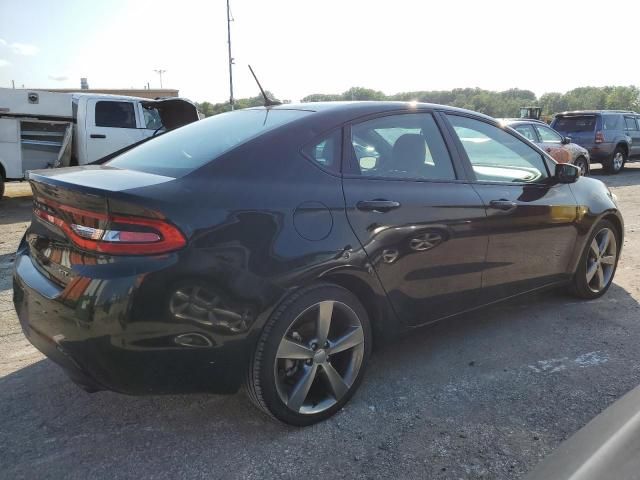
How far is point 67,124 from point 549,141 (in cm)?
1040

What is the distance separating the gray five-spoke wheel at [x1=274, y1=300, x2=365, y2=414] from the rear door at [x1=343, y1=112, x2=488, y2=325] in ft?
1.05

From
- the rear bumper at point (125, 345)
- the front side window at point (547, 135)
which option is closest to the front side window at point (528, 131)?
the front side window at point (547, 135)

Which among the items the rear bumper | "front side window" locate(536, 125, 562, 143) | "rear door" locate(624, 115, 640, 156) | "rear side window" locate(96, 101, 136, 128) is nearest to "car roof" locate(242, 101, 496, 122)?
the rear bumper

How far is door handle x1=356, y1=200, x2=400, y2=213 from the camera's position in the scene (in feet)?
8.95

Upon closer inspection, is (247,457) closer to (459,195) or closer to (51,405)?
(51,405)

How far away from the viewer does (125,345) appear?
7.20 feet

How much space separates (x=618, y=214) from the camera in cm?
448

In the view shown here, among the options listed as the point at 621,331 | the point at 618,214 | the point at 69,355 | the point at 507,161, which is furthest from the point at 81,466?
the point at 618,214

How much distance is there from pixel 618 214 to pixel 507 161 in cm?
138

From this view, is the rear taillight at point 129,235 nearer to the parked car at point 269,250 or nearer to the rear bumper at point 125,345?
the parked car at point 269,250

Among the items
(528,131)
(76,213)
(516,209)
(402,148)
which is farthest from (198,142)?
(528,131)

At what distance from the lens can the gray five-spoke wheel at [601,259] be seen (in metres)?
4.32

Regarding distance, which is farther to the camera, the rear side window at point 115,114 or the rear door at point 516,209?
the rear side window at point 115,114

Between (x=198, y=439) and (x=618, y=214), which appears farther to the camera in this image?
(x=618, y=214)
